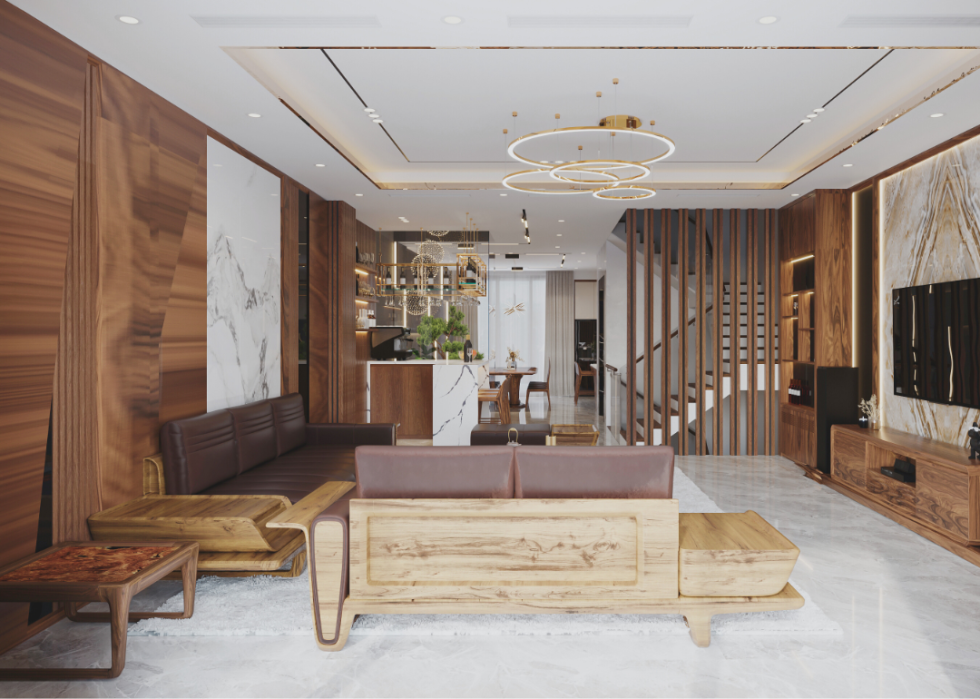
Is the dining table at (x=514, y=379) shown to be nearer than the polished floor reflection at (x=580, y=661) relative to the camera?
No

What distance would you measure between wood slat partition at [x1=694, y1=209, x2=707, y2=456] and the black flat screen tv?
2.06m

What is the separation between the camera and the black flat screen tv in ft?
13.5

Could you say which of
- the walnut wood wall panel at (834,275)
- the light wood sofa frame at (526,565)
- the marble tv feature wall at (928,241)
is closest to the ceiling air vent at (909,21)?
the marble tv feature wall at (928,241)

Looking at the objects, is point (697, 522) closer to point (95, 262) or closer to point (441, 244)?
point (95, 262)

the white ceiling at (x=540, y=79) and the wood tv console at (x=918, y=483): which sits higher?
the white ceiling at (x=540, y=79)

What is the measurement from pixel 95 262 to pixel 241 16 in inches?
58.4

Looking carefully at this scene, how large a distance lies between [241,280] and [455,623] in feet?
10.6

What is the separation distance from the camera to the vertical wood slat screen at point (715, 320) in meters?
6.92

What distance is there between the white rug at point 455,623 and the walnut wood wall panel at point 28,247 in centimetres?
77

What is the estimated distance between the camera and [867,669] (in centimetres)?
241

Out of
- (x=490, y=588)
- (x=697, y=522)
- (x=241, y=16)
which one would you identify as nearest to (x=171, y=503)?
(x=490, y=588)

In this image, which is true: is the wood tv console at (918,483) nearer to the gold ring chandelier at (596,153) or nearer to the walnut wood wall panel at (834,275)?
the walnut wood wall panel at (834,275)

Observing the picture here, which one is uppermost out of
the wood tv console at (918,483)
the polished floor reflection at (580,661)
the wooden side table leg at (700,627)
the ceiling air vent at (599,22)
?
the ceiling air vent at (599,22)

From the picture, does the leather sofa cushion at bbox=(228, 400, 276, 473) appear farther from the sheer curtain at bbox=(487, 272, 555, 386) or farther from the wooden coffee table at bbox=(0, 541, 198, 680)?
the sheer curtain at bbox=(487, 272, 555, 386)
